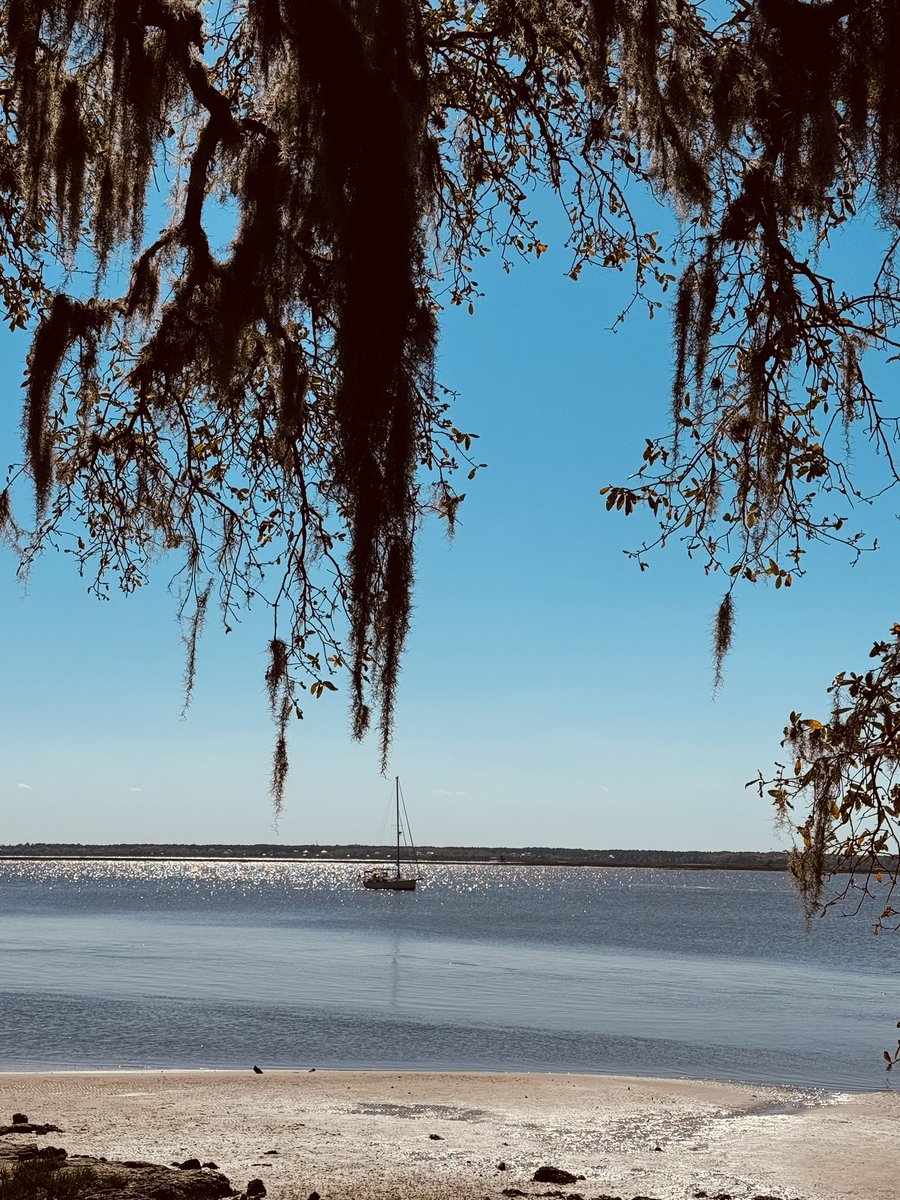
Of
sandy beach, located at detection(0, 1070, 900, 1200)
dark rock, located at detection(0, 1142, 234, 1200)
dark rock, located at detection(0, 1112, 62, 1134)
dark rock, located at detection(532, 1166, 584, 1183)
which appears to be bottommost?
sandy beach, located at detection(0, 1070, 900, 1200)

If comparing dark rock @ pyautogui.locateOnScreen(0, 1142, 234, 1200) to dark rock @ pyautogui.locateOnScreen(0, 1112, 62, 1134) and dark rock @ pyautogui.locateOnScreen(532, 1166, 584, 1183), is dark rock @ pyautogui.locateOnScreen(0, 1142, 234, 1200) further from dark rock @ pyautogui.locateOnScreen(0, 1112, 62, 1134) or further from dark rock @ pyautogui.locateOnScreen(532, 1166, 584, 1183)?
dark rock @ pyautogui.locateOnScreen(532, 1166, 584, 1183)

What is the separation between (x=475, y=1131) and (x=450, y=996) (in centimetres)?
2283

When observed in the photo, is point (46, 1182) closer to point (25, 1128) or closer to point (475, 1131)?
point (25, 1128)

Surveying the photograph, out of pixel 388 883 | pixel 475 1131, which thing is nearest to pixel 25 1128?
pixel 475 1131

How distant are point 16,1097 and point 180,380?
14.2 meters

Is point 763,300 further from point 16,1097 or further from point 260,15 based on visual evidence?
point 16,1097

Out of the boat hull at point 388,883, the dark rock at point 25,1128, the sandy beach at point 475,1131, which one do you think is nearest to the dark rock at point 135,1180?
the sandy beach at point 475,1131

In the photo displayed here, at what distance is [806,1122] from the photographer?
18.0 m

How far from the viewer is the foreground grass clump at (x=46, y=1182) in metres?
7.04

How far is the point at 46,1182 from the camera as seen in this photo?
7.36 metres

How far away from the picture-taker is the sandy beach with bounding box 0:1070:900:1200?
1172 cm

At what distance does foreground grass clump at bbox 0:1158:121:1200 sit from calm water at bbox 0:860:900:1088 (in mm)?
15723

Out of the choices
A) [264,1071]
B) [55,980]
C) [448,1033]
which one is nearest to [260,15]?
[264,1071]

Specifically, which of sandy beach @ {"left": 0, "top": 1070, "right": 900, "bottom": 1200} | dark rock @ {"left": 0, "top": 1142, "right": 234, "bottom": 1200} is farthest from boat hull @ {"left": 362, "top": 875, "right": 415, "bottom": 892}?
dark rock @ {"left": 0, "top": 1142, "right": 234, "bottom": 1200}
